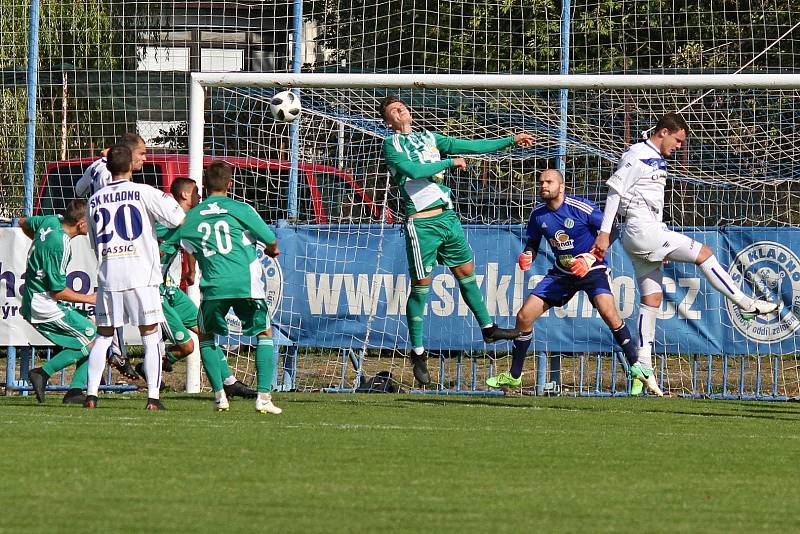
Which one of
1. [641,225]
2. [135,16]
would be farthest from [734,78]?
[135,16]

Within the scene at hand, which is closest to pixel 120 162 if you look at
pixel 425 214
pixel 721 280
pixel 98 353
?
pixel 98 353

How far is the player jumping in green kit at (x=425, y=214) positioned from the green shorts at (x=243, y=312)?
6.50 ft

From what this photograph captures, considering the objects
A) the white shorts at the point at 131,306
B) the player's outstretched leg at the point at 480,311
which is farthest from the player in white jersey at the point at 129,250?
the player's outstretched leg at the point at 480,311

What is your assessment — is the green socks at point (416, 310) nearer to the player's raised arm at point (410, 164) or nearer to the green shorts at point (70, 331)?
the player's raised arm at point (410, 164)

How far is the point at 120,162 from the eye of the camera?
1069cm

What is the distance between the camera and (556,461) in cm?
796

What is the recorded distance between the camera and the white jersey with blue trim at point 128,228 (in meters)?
10.5

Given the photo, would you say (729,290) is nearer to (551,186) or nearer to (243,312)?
(551,186)

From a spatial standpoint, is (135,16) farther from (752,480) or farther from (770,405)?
(752,480)

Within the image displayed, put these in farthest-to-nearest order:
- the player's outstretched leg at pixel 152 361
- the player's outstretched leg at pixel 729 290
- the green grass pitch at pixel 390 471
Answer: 1. the player's outstretched leg at pixel 729 290
2. the player's outstretched leg at pixel 152 361
3. the green grass pitch at pixel 390 471

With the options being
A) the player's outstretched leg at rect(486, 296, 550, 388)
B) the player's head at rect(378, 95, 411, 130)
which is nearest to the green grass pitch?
the player's outstretched leg at rect(486, 296, 550, 388)

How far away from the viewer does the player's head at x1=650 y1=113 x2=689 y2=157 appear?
11.8 metres

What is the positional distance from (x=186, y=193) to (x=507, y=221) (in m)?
3.88

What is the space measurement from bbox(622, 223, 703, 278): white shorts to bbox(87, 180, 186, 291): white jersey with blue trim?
379 centimetres
